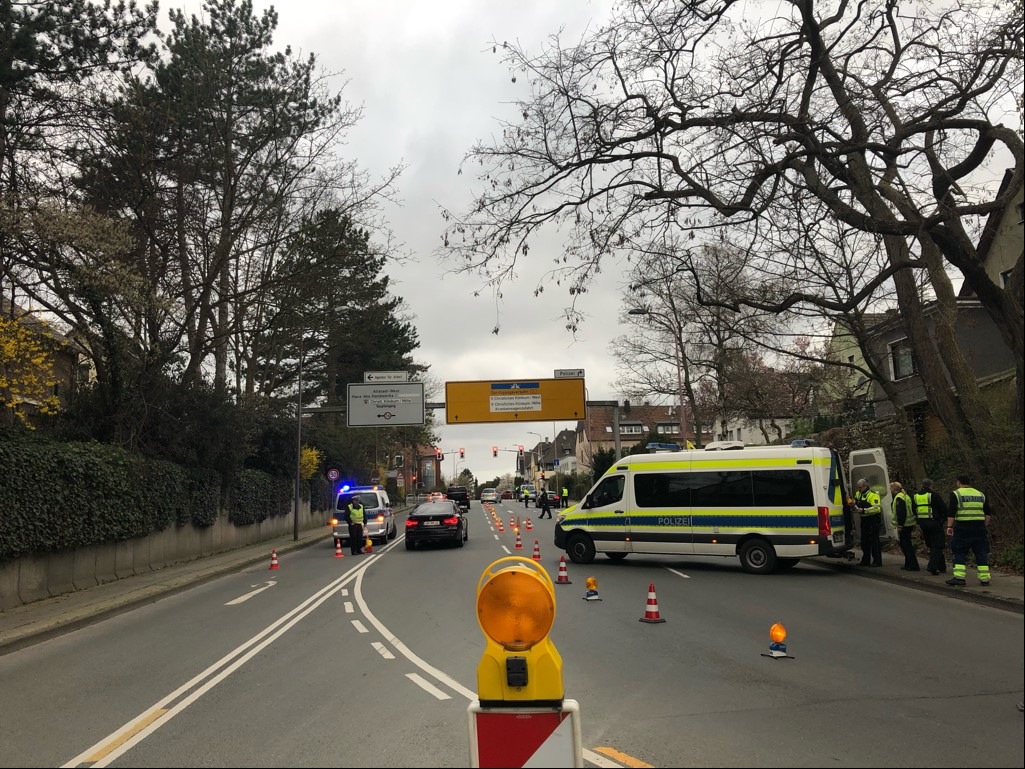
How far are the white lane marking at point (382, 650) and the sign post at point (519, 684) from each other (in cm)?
544

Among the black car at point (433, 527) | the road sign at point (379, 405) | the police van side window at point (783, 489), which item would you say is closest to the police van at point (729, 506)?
the police van side window at point (783, 489)

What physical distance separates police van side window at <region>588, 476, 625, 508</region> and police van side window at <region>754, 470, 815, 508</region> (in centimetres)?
299

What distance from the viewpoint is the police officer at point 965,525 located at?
965 cm

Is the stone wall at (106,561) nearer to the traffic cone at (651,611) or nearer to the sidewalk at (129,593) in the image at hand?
the sidewalk at (129,593)

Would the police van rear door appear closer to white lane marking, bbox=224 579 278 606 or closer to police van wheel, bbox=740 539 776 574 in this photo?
police van wheel, bbox=740 539 776 574

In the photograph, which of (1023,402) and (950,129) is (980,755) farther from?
(950,129)

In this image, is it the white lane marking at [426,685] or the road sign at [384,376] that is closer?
the white lane marking at [426,685]

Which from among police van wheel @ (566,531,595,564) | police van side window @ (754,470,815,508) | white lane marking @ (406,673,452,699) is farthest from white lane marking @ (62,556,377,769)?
police van side window @ (754,470,815,508)

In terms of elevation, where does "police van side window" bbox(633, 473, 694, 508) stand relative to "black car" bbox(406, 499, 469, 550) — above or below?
above

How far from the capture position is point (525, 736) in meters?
2.85

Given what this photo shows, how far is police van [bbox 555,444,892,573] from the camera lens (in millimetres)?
14375

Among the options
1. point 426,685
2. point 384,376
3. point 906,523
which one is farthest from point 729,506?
point 384,376

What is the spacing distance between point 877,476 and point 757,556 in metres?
3.83

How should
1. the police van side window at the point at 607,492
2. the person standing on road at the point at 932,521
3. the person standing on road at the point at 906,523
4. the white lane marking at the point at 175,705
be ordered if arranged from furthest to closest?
the police van side window at the point at 607,492 < the person standing on road at the point at 906,523 < the person standing on road at the point at 932,521 < the white lane marking at the point at 175,705
